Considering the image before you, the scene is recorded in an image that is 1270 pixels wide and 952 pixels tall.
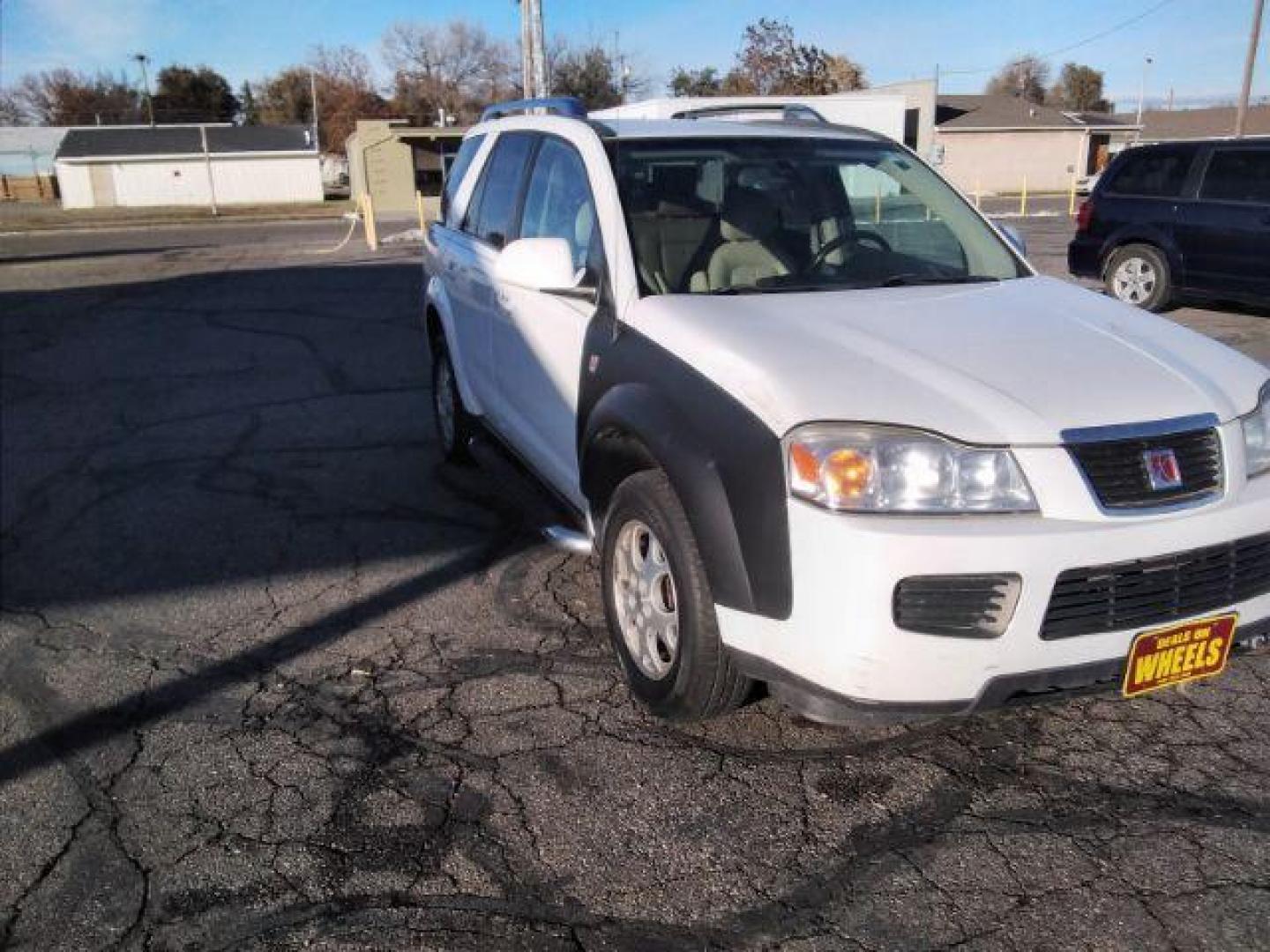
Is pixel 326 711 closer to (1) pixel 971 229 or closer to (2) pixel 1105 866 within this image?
(2) pixel 1105 866

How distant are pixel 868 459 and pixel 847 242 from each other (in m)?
1.63

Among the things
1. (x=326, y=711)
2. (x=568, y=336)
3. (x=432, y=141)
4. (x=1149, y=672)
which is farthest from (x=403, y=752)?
(x=432, y=141)

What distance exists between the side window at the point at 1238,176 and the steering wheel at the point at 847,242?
8017 millimetres

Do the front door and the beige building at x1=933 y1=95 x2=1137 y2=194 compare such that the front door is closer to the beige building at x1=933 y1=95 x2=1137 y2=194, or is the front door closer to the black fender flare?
the black fender flare

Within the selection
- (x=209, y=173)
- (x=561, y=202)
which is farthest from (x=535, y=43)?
(x=209, y=173)

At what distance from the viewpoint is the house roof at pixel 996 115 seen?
2082 inches

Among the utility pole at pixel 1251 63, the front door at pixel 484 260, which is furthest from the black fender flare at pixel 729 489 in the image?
the utility pole at pixel 1251 63

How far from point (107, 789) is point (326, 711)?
27.6 inches

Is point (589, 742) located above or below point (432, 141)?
below

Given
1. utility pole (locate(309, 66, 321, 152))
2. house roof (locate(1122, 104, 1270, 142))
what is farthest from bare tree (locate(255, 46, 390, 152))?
house roof (locate(1122, 104, 1270, 142))

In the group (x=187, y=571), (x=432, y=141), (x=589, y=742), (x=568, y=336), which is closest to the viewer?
(x=589, y=742)

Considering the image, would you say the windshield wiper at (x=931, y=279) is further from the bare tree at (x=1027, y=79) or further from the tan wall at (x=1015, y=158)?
the bare tree at (x=1027, y=79)

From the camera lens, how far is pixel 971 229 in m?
4.31

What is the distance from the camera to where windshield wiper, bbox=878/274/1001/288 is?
3.79 metres
